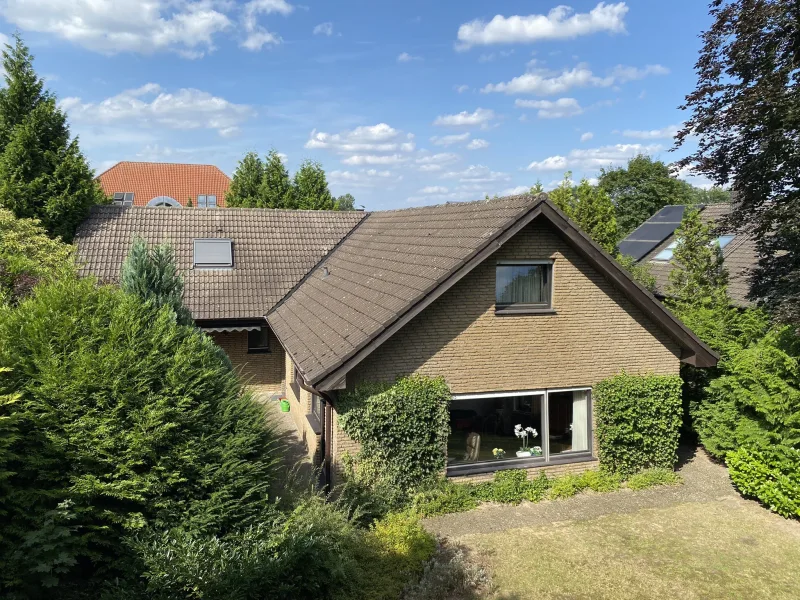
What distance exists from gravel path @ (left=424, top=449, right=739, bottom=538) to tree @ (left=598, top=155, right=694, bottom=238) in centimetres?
4839

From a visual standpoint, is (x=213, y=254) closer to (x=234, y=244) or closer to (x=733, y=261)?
(x=234, y=244)

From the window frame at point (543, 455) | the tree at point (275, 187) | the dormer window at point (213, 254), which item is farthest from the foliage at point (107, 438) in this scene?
the tree at point (275, 187)

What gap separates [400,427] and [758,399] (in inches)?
298

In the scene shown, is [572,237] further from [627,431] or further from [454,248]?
[627,431]

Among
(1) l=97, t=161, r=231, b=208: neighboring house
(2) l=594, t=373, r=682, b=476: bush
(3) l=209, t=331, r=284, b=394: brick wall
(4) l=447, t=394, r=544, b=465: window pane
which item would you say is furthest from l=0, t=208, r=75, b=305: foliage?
(1) l=97, t=161, r=231, b=208: neighboring house

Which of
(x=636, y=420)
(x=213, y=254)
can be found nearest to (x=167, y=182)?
(x=213, y=254)

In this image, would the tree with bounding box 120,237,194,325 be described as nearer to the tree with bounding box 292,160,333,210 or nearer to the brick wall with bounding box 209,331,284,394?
the brick wall with bounding box 209,331,284,394

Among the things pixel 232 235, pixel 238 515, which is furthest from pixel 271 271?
pixel 238 515

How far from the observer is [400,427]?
10992 millimetres

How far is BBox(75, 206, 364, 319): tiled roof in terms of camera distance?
64.4ft

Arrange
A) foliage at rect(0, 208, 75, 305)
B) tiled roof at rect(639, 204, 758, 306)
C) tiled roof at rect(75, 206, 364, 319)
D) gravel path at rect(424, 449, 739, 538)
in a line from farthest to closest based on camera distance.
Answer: tiled roof at rect(75, 206, 364, 319) < tiled roof at rect(639, 204, 758, 306) < foliage at rect(0, 208, 75, 305) < gravel path at rect(424, 449, 739, 538)

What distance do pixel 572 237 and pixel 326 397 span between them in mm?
5967

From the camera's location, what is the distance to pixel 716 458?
14.4m

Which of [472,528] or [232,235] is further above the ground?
[232,235]
